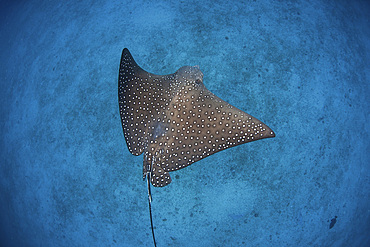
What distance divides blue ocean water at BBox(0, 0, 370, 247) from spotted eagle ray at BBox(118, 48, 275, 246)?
33cm

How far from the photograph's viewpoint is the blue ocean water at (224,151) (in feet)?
6.07

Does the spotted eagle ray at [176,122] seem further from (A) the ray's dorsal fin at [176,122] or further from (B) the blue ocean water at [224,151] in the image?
(B) the blue ocean water at [224,151]

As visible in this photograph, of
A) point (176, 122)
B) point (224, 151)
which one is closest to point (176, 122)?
point (176, 122)

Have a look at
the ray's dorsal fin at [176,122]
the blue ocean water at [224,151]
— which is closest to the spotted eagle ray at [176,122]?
the ray's dorsal fin at [176,122]

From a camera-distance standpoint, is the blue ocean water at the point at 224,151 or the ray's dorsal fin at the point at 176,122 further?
the blue ocean water at the point at 224,151

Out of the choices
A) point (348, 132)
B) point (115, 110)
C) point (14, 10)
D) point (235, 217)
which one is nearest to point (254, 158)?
point (235, 217)

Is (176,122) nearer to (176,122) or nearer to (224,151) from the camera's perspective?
(176,122)

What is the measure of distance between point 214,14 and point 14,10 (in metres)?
2.37

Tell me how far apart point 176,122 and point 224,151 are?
0.57m

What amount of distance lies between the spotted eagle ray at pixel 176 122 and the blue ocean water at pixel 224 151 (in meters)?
0.33

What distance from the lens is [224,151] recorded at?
1848 millimetres

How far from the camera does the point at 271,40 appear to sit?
197 centimetres

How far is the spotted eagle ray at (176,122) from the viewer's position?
1.47m

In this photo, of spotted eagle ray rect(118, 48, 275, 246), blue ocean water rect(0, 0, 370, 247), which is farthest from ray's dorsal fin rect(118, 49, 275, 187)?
blue ocean water rect(0, 0, 370, 247)
